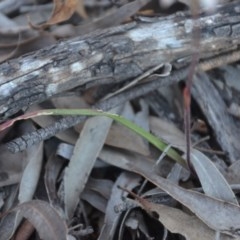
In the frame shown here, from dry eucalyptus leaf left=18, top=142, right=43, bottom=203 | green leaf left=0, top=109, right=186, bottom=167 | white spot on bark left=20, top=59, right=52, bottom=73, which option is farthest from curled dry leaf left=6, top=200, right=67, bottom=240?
white spot on bark left=20, top=59, right=52, bottom=73

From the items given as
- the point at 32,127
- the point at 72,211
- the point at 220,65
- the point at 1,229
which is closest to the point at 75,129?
the point at 32,127

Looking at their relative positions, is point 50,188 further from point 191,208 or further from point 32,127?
point 191,208

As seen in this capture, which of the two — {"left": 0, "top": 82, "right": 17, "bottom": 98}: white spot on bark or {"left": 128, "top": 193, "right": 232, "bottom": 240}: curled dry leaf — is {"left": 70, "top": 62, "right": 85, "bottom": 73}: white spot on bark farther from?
{"left": 128, "top": 193, "right": 232, "bottom": 240}: curled dry leaf

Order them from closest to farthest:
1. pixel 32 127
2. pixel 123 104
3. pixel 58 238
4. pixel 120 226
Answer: pixel 58 238 → pixel 120 226 → pixel 32 127 → pixel 123 104

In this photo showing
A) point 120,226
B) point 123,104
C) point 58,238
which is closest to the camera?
point 58,238

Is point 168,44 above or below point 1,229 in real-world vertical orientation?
above

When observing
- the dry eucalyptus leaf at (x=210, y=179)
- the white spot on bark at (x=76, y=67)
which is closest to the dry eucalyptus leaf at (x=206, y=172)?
the dry eucalyptus leaf at (x=210, y=179)

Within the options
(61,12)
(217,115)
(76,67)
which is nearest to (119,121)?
(76,67)

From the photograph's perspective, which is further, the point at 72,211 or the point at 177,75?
the point at 177,75
